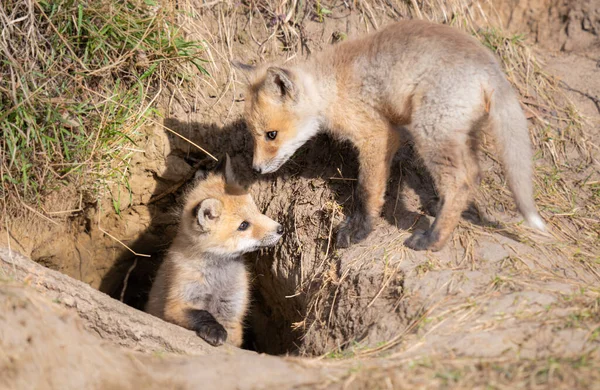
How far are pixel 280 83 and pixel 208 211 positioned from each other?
121 cm

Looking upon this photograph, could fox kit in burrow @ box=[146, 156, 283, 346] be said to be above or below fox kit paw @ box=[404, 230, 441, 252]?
below

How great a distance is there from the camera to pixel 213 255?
4.74 metres

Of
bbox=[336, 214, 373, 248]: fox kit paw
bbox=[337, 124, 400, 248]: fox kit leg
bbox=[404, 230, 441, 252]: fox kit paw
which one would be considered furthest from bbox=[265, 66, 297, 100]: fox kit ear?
bbox=[404, 230, 441, 252]: fox kit paw

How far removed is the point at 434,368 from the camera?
109 inches

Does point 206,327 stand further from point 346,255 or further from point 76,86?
point 76,86

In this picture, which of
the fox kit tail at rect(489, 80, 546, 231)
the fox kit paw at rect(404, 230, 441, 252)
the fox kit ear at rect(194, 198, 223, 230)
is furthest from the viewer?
the fox kit ear at rect(194, 198, 223, 230)

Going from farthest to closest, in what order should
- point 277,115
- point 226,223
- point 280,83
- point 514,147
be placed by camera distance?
point 226,223 → point 277,115 → point 280,83 → point 514,147

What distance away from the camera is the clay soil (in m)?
2.81

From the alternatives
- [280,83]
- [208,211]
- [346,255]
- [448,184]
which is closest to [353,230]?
[346,255]

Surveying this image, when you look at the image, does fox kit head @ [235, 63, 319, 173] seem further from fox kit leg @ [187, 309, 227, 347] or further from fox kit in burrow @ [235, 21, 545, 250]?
fox kit leg @ [187, 309, 227, 347]

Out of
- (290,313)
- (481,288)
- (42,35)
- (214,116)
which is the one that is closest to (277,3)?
(214,116)

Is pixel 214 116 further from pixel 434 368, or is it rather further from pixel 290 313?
pixel 434 368

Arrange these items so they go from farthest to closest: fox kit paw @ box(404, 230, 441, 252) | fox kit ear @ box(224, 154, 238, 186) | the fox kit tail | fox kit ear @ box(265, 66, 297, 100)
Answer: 1. fox kit ear @ box(224, 154, 238, 186)
2. fox kit ear @ box(265, 66, 297, 100)
3. fox kit paw @ box(404, 230, 441, 252)
4. the fox kit tail

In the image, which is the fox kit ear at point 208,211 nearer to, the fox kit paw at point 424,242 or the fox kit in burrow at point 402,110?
the fox kit in burrow at point 402,110
